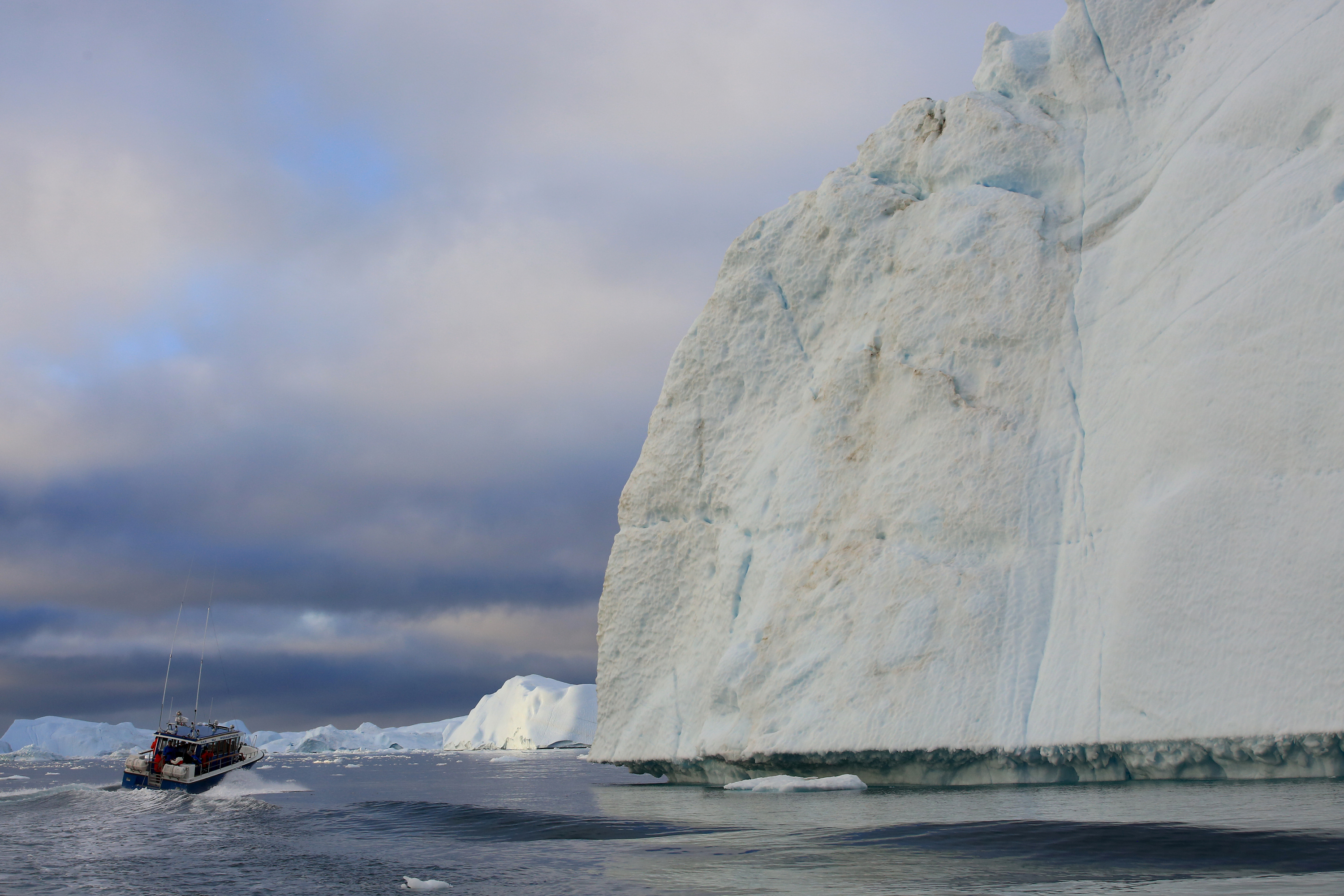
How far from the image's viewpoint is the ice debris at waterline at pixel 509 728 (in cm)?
10906

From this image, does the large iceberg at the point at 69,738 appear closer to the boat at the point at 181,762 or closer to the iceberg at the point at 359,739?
the iceberg at the point at 359,739

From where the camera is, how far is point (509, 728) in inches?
4584

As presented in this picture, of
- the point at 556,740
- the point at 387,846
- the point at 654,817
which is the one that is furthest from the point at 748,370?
the point at 556,740

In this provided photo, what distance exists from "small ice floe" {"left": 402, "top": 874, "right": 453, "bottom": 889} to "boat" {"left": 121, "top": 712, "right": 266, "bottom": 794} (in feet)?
86.2

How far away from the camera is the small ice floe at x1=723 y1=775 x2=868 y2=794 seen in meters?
18.4

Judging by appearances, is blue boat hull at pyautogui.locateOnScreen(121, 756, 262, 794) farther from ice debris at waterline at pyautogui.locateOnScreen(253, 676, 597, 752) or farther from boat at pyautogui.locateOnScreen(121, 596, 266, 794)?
ice debris at waterline at pyautogui.locateOnScreen(253, 676, 597, 752)

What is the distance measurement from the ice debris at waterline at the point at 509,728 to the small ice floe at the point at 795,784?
73.5 meters

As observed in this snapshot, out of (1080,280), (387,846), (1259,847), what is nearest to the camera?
(1259,847)

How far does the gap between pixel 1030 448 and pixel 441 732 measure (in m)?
153

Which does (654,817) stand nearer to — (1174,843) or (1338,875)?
(1174,843)

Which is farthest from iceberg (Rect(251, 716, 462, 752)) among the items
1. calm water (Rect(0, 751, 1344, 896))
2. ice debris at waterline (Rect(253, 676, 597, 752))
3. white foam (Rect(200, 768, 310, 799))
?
calm water (Rect(0, 751, 1344, 896))

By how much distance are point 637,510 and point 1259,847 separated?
18.1 meters

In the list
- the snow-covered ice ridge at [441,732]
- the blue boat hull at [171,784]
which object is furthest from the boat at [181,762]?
the snow-covered ice ridge at [441,732]

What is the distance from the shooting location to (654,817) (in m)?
16.0
